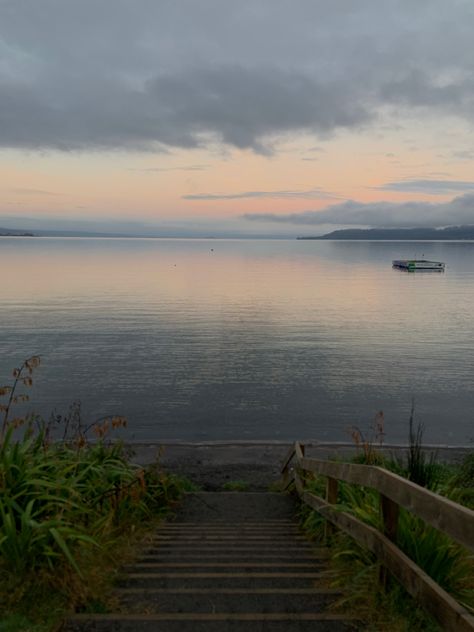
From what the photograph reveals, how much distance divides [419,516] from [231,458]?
496 inches

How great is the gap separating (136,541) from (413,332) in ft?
132

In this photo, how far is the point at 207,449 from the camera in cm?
1658

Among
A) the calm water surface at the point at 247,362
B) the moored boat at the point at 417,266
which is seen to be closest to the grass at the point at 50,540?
the calm water surface at the point at 247,362

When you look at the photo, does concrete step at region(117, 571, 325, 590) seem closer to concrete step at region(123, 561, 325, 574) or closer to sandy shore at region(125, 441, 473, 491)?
concrete step at region(123, 561, 325, 574)

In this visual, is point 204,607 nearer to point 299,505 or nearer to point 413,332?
point 299,505

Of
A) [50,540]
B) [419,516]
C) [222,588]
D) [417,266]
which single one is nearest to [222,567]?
[222,588]

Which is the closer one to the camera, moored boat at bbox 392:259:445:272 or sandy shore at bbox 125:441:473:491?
sandy shore at bbox 125:441:473:491

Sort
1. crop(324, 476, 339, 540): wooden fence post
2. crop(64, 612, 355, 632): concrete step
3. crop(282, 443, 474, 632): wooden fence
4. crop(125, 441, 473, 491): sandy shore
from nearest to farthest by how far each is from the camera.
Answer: crop(282, 443, 474, 632): wooden fence → crop(64, 612, 355, 632): concrete step → crop(324, 476, 339, 540): wooden fence post → crop(125, 441, 473, 491): sandy shore

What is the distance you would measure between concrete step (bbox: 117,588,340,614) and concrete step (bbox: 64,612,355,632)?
0.61 feet

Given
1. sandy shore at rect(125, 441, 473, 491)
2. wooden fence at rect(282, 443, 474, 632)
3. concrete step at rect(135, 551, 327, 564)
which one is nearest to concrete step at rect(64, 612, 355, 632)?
wooden fence at rect(282, 443, 474, 632)

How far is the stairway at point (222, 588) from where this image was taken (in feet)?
12.5

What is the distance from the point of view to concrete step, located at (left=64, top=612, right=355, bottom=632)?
3730 mm

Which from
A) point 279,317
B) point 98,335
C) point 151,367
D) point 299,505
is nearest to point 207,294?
point 279,317

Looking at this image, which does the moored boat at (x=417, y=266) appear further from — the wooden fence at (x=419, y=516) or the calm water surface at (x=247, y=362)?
the wooden fence at (x=419, y=516)
